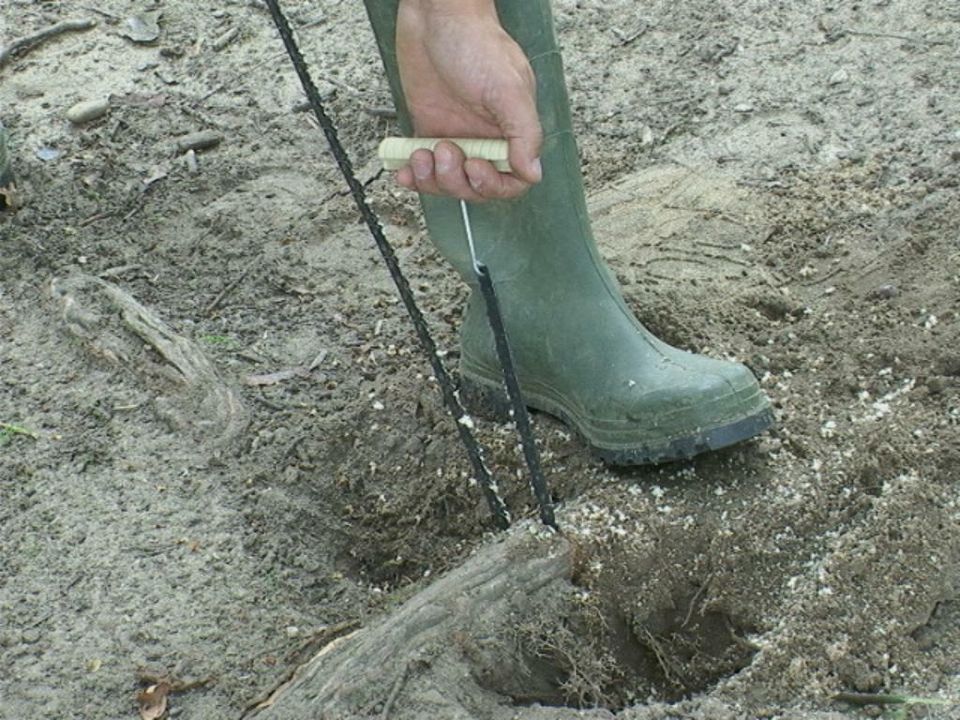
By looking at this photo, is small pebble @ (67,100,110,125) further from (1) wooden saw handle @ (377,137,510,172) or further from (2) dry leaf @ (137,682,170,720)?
(2) dry leaf @ (137,682,170,720)

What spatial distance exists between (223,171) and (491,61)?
4.69 feet

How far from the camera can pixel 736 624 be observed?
1.81 meters

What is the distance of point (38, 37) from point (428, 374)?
5.86 ft

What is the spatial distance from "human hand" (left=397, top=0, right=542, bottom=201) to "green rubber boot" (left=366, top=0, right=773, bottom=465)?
15 cm

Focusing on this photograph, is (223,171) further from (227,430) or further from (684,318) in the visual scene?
(684,318)

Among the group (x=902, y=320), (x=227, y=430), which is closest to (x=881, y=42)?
(x=902, y=320)

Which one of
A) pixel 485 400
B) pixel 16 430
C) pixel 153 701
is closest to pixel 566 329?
pixel 485 400

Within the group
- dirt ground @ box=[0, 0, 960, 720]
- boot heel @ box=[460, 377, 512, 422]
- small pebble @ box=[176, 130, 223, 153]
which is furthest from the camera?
small pebble @ box=[176, 130, 223, 153]

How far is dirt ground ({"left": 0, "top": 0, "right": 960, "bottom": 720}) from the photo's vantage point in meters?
1.79

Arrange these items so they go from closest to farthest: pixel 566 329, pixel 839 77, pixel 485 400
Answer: pixel 566 329
pixel 485 400
pixel 839 77

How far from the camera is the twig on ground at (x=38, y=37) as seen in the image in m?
3.45

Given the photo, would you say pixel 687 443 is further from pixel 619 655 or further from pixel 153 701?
pixel 153 701

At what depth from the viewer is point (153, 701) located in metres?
1.77

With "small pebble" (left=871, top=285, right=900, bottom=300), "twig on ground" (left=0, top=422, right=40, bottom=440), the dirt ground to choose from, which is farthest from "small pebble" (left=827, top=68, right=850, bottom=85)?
"twig on ground" (left=0, top=422, right=40, bottom=440)
